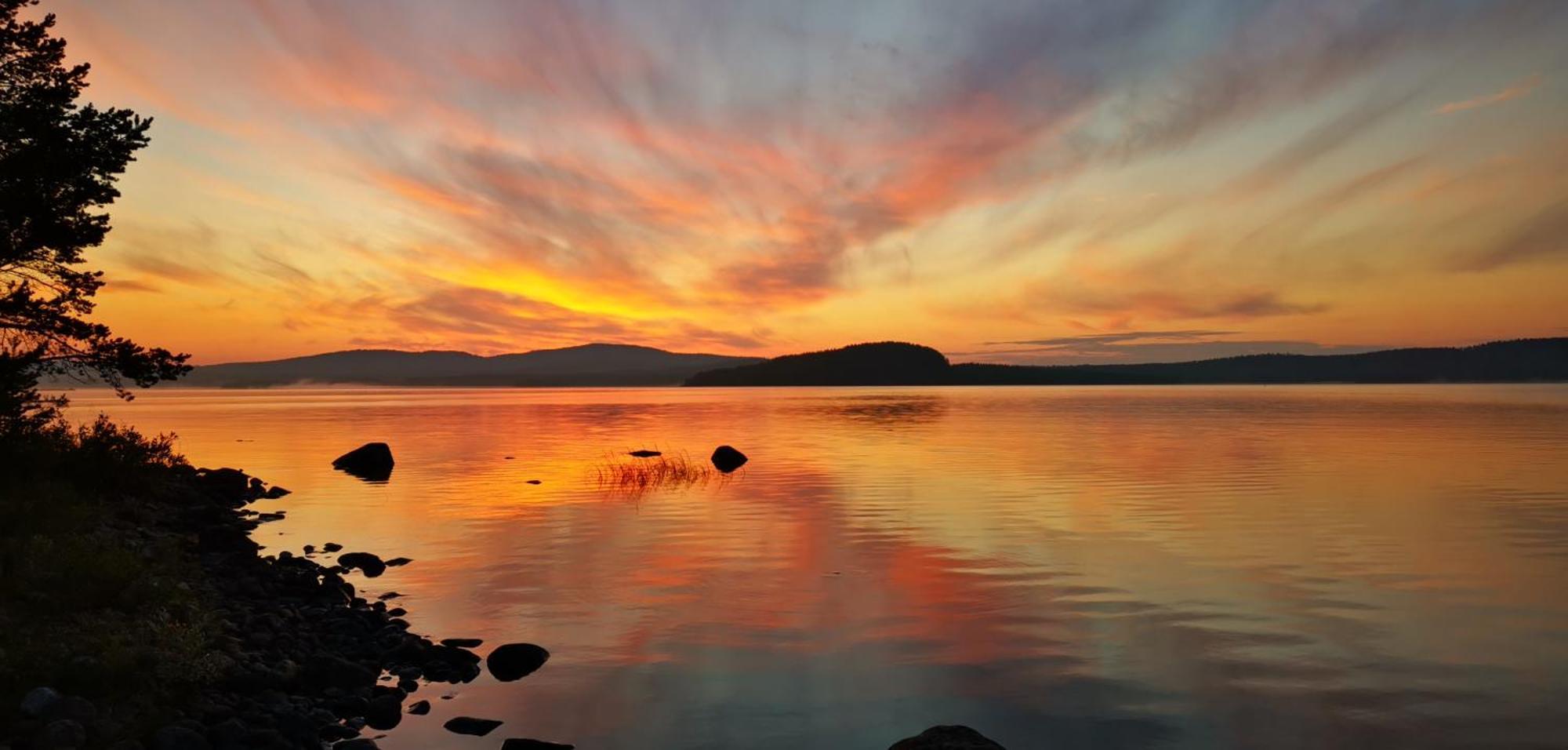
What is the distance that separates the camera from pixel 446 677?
1614cm

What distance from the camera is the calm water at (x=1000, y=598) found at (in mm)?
14531

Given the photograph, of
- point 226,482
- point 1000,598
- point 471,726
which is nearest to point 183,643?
point 471,726

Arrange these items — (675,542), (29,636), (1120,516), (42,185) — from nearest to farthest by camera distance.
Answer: (29,636) < (42,185) < (675,542) < (1120,516)

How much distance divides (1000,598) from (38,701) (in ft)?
61.6

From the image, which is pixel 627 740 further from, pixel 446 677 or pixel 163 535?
pixel 163 535

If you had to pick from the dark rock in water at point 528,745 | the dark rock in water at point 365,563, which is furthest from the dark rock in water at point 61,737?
the dark rock in water at point 365,563

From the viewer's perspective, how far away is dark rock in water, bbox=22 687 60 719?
10.7m

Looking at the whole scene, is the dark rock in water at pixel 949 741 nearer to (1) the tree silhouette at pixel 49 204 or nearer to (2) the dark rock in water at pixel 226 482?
(1) the tree silhouette at pixel 49 204

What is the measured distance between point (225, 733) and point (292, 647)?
4.82 meters

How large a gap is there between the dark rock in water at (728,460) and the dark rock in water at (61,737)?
44.0 m

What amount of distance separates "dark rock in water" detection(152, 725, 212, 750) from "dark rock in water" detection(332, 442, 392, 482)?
4280 cm

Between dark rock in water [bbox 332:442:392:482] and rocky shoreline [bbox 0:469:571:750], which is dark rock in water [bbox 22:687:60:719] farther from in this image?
dark rock in water [bbox 332:442:392:482]

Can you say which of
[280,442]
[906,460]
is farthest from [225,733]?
[280,442]

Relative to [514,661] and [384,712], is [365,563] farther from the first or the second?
[384,712]
